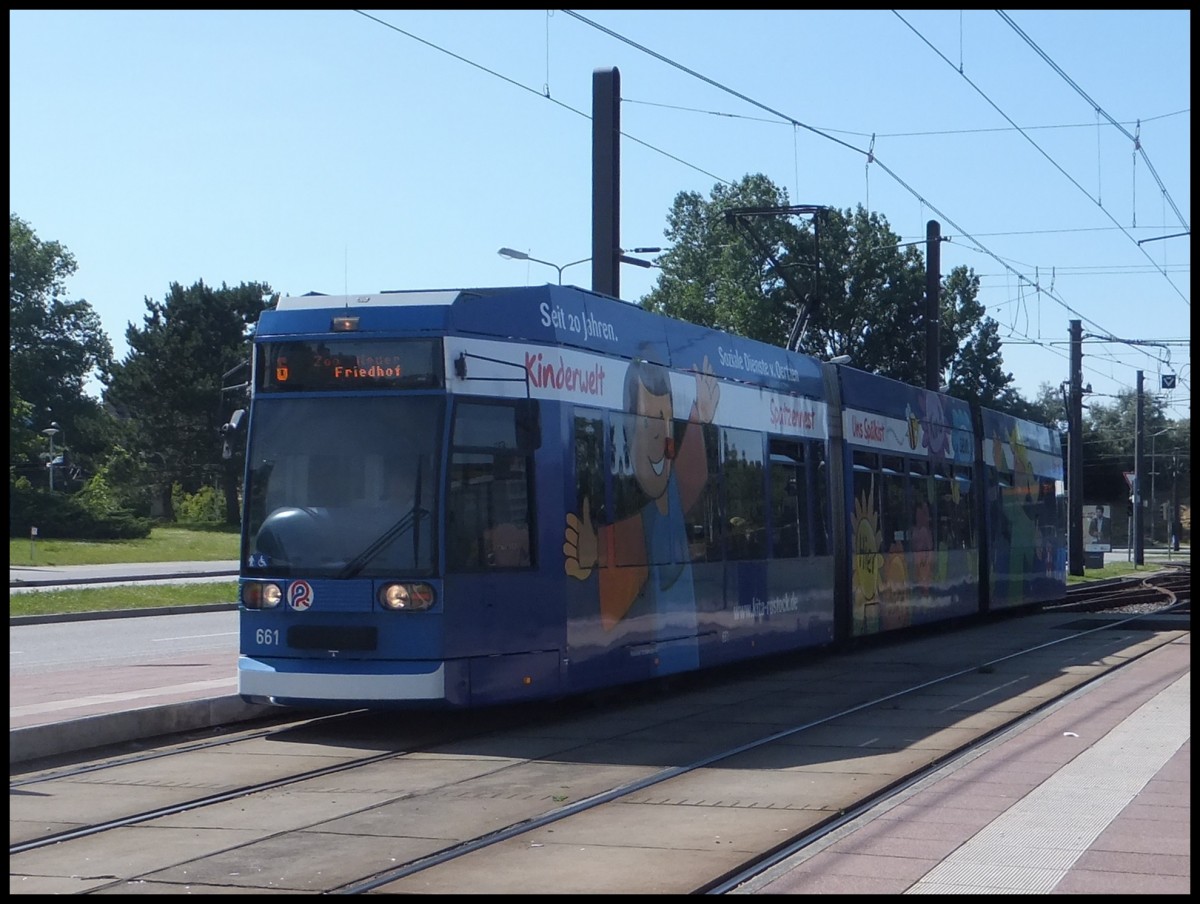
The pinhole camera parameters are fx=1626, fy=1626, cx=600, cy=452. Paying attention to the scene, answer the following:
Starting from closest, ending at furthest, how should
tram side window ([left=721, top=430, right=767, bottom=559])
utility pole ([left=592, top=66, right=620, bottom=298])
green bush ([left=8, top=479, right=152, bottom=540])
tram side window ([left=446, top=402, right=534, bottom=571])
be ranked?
tram side window ([left=446, top=402, right=534, bottom=571]), tram side window ([left=721, top=430, right=767, bottom=559]), utility pole ([left=592, top=66, right=620, bottom=298]), green bush ([left=8, top=479, right=152, bottom=540])

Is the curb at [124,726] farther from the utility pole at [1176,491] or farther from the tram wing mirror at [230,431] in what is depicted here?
the utility pole at [1176,491]

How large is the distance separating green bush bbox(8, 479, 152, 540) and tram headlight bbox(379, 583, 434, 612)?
185 ft

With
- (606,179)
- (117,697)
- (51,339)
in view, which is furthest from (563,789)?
(51,339)

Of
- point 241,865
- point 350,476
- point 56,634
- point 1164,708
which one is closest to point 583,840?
point 241,865

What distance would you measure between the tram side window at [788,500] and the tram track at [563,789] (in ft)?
6.36

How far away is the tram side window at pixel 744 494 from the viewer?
16156 mm

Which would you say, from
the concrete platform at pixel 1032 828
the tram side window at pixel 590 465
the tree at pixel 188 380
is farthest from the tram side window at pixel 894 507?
the tree at pixel 188 380

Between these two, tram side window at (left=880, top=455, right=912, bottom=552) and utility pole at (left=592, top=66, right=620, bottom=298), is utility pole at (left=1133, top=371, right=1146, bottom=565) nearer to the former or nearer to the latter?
tram side window at (left=880, top=455, right=912, bottom=552)

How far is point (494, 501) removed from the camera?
1214 centimetres

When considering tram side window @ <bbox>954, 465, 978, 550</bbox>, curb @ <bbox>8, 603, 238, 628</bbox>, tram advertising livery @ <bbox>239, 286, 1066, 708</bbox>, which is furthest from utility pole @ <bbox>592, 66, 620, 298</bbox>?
curb @ <bbox>8, 603, 238, 628</bbox>

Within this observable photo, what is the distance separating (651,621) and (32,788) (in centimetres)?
597

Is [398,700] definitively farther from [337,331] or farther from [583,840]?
[583,840]

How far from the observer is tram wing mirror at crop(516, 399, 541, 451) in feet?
40.7

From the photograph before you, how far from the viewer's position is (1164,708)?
14.2m
